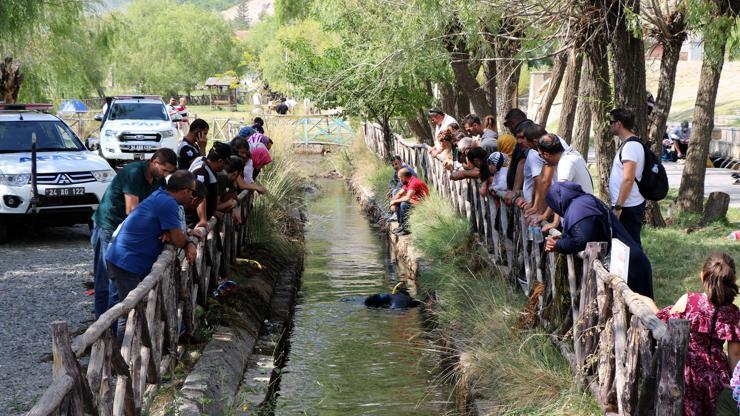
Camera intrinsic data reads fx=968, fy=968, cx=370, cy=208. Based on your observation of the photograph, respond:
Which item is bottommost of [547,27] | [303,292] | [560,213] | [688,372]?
[303,292]

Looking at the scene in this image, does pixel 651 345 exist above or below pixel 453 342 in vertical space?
above

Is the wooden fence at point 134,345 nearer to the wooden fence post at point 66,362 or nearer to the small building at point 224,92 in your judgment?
the wooden fence post at point 66,362

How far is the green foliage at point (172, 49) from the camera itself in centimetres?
7331

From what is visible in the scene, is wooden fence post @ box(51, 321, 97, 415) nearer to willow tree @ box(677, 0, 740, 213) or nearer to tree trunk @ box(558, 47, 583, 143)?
willow tree @ box(677, 0, 740, 213)

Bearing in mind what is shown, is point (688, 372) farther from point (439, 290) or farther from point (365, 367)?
point (439, 290)

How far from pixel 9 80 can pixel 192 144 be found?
11563 millimetres

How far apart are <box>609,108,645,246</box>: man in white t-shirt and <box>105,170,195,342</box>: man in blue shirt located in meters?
3.43

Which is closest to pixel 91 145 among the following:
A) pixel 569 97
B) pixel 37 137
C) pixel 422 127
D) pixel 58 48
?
pixel 37 137

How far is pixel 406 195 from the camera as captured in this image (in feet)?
47.4

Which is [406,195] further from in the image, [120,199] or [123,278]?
[123,278]

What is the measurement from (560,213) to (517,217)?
2228 millimetres

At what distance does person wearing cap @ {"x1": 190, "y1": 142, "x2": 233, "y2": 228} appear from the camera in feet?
28.6

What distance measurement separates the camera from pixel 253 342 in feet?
29.1

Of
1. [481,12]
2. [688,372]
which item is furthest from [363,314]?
[688,372]
